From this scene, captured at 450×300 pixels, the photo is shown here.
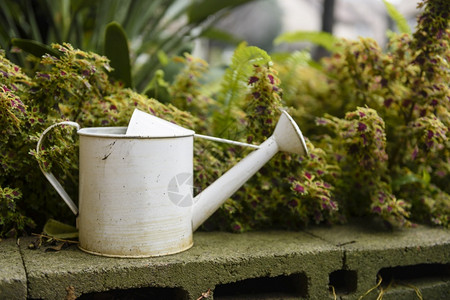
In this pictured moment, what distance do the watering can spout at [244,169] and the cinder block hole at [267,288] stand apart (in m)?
0.24

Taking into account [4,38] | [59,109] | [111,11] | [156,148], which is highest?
[111,11]

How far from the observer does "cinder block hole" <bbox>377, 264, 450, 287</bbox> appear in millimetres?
1709

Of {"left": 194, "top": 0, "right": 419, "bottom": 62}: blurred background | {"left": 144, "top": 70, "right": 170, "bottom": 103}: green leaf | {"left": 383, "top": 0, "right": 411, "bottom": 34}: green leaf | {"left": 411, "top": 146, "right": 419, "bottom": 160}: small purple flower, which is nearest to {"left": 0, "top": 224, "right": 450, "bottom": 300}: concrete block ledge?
{"left": 411, "top": 146, "right": 419, "bottom": 160}: small purple flower

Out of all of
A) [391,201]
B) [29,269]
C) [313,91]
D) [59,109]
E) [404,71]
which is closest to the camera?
[29,269]

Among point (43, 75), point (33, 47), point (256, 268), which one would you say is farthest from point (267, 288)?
point (33, 47)

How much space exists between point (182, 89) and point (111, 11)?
2.90 ft

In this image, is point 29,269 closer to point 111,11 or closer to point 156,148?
point 156,148

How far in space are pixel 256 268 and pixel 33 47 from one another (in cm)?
104

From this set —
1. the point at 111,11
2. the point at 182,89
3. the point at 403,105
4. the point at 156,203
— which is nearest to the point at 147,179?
the point at 156,203

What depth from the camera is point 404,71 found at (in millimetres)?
1828

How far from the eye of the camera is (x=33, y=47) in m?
1.70

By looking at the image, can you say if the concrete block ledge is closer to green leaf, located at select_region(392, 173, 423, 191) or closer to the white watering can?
the white watering can

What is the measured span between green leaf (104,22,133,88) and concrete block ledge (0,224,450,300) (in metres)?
0.66

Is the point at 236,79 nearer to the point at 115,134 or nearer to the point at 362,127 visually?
the point at 362,127
